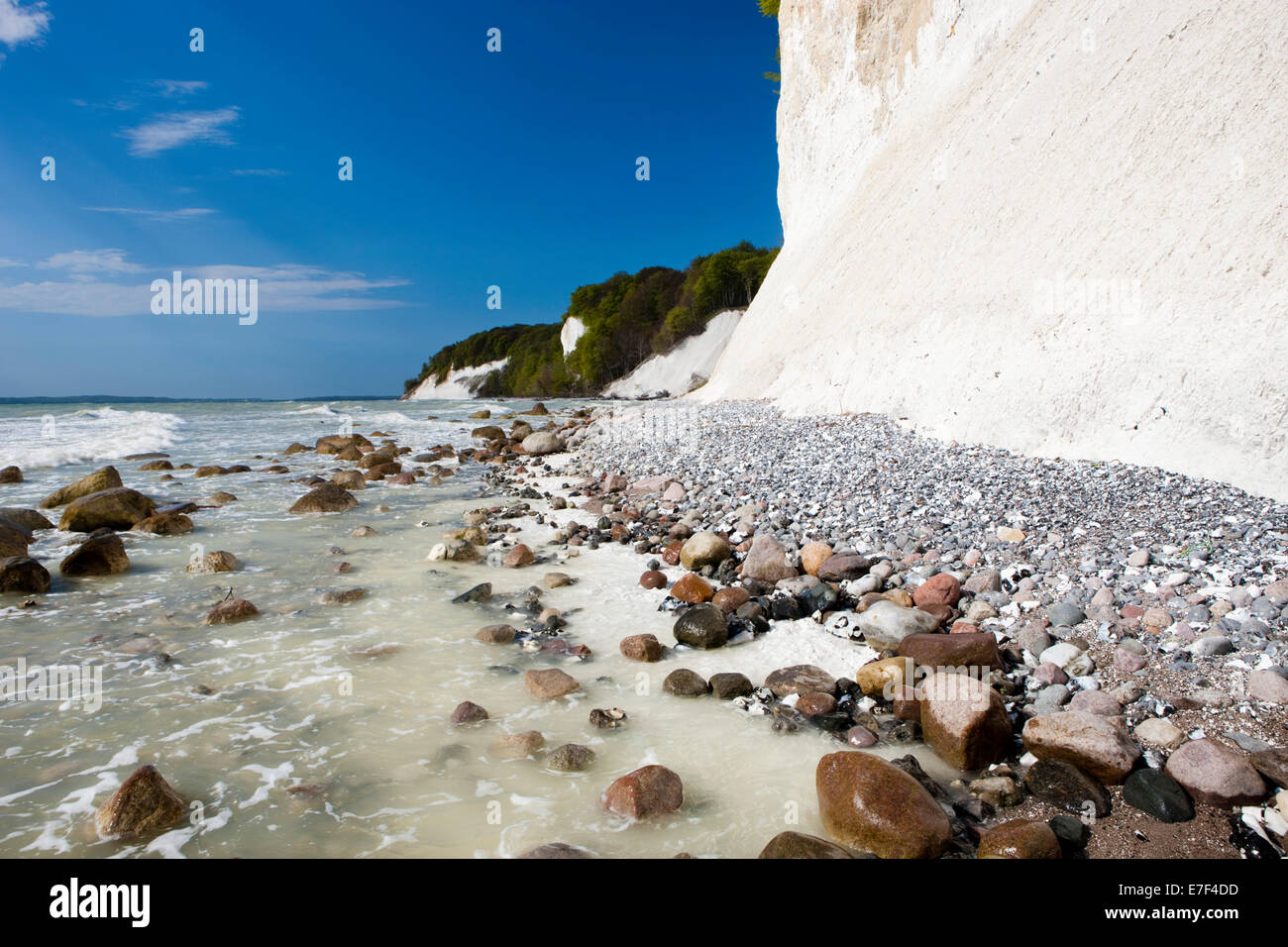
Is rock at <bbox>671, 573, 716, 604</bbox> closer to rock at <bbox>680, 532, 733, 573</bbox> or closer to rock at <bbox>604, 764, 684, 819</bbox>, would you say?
rock at <bbox>680, 532, 733, 573</bbox>

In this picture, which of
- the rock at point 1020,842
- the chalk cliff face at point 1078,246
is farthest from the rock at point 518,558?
the chalk cliff face at point 1078,246

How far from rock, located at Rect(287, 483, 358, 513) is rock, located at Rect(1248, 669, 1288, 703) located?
1185cm

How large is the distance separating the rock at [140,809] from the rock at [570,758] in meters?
1.99

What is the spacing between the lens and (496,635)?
5641 mm

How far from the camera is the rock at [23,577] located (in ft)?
21.7

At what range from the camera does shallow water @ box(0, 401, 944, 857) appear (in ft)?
10.6

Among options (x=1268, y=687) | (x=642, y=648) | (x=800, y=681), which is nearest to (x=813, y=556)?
(x=800, y=681)

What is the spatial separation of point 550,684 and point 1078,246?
10.8 m

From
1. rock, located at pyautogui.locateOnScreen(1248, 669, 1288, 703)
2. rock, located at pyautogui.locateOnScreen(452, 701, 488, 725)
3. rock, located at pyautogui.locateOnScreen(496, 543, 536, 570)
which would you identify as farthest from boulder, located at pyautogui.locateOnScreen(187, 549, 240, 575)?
rock, located at pyautogui.locateOnScreen(1248, 669, 1288, 703)

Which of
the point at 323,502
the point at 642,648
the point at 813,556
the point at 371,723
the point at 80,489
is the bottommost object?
the point at 371,723

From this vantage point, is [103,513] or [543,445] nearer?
[103,513]

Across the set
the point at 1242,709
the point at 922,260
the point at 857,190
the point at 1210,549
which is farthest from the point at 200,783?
the point at 857,190

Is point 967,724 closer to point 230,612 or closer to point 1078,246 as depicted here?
point 230,612

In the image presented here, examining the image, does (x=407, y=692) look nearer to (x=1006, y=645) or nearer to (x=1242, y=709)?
(x=1006, y=645)
